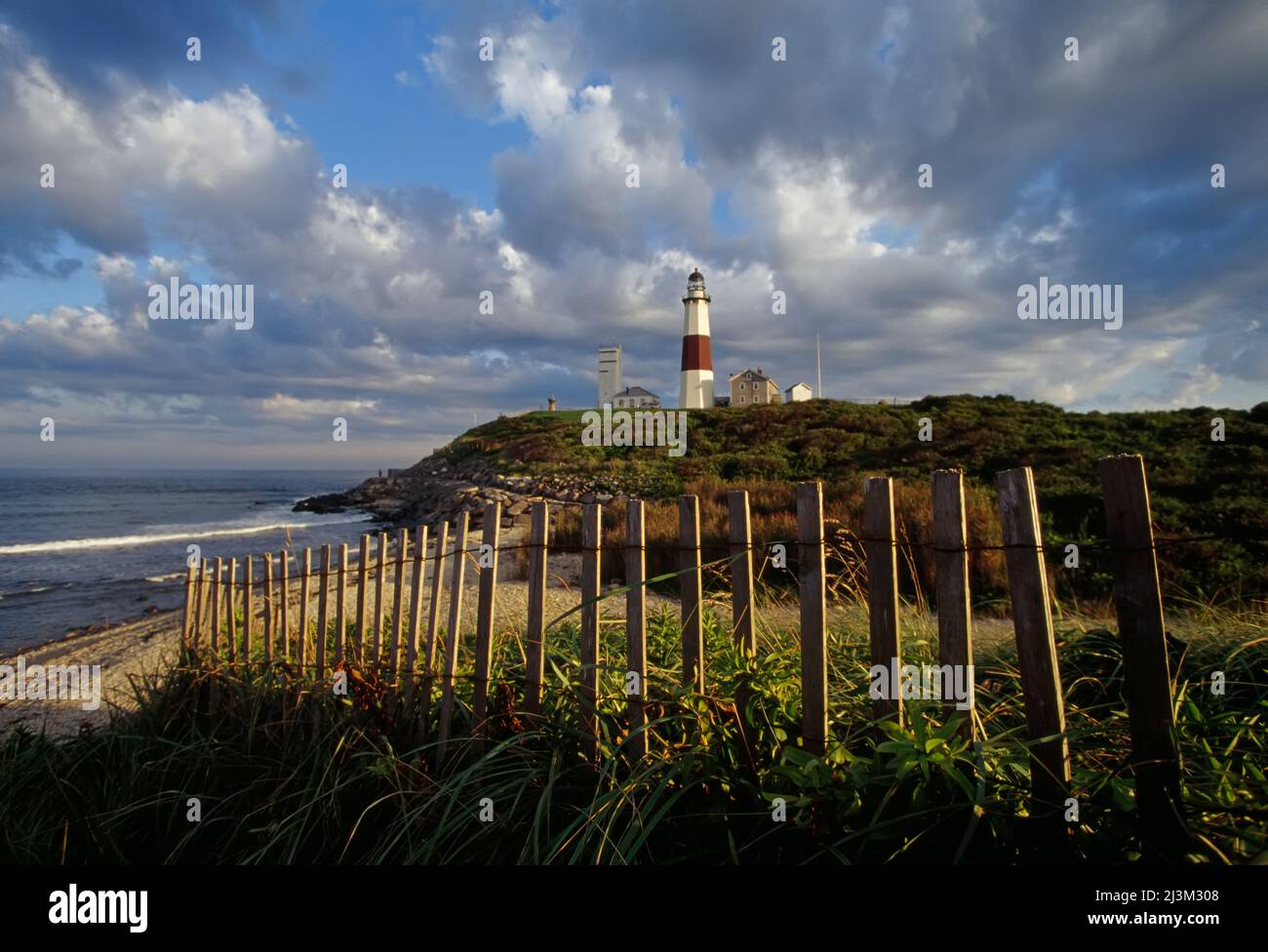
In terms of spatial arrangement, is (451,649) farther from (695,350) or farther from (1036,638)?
(695,350)

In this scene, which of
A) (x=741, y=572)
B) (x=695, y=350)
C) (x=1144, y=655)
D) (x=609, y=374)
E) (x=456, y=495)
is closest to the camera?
(x=1144, y=655)

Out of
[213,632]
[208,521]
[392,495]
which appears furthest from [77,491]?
[213,632]

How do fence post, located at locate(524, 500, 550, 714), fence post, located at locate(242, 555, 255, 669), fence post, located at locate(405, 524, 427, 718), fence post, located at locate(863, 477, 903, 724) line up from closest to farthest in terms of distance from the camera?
fence post, located at locate(863, 477, 903, 724) < fence post, located at locate(524, 500, 550, 714) < fence post, located at locate(405, 524, 427, 718) < fence post, located at locate(242, 555, 255, 669)

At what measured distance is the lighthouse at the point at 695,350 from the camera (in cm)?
4356

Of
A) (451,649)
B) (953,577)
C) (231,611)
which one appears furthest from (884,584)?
(231,611)

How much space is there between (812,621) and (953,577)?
582 millimetres

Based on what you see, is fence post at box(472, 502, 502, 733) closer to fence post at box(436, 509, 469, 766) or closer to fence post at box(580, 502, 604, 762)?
fence post at box(436, 509, 469, 766)

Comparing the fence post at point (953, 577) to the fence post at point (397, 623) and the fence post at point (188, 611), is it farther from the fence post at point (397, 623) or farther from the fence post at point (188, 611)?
the fence post at point (188, 611)

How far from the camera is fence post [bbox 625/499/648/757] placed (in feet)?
9.71

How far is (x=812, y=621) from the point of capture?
2.72m

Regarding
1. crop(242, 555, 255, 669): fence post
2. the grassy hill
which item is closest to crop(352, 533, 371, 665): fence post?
crop(242, 555, 255, 669): fence post

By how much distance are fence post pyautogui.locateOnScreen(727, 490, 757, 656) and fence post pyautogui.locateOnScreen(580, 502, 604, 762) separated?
2.11 ft
